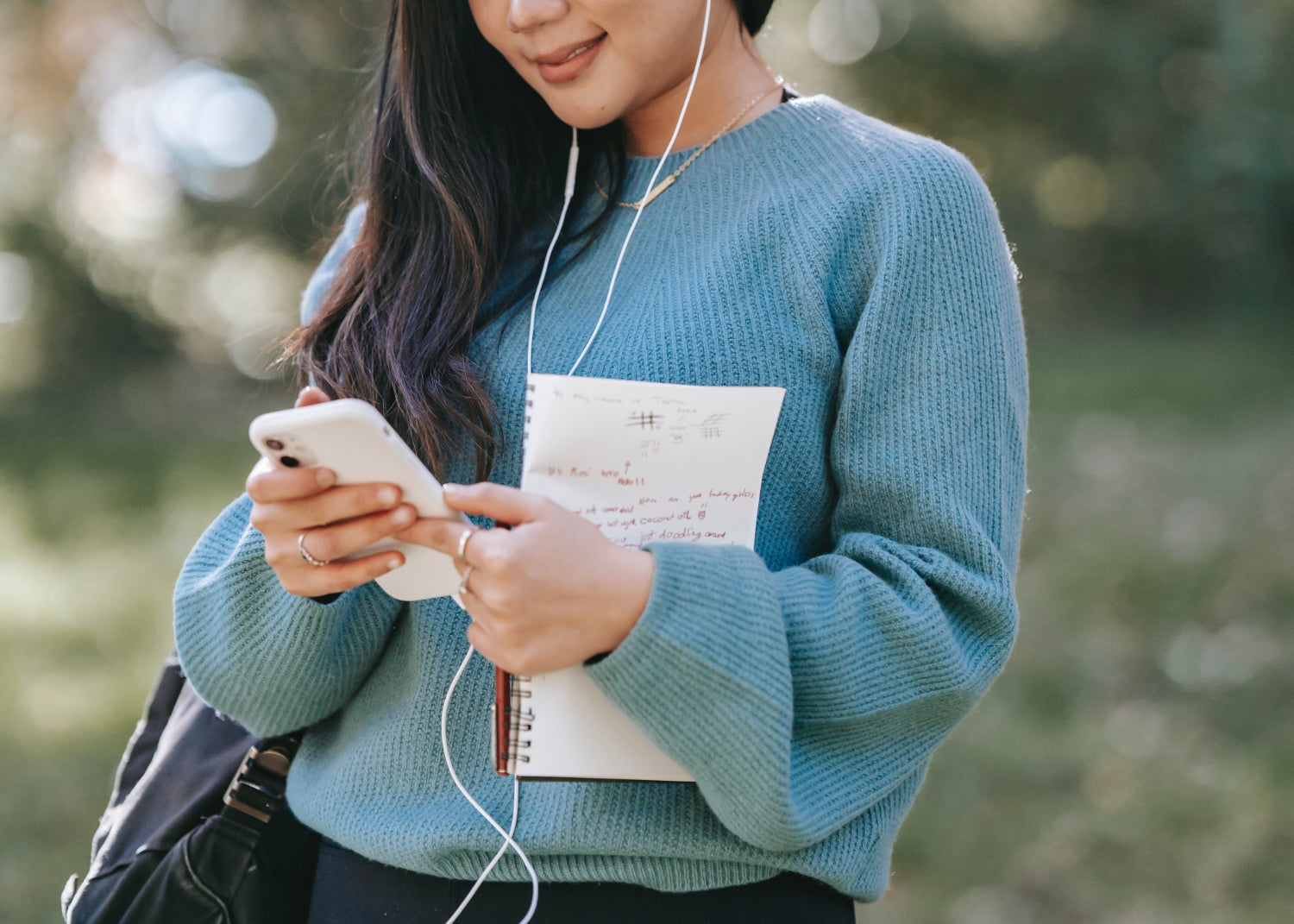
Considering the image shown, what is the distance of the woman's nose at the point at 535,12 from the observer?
116 cm

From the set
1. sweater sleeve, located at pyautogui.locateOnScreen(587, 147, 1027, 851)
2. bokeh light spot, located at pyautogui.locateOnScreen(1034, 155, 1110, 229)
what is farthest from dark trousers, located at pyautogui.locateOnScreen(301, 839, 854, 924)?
bokeh light spot, located at pyautogui.locateOnScreen(1034, 155, 1110, 229)

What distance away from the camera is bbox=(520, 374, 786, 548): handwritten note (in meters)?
0.96

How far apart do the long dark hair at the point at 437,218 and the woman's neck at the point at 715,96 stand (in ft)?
0.16

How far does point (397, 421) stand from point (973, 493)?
579 millimetres

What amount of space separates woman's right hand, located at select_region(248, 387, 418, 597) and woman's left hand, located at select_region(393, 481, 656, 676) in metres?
0.03

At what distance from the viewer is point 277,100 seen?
6.84m

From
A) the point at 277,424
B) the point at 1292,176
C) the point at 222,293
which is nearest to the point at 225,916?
the point at 277,424

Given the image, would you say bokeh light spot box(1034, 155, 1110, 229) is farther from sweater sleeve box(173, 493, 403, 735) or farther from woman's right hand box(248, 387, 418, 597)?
woman's right hand box(248, 387, 418, 597)

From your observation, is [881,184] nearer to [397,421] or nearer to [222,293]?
[397,421]

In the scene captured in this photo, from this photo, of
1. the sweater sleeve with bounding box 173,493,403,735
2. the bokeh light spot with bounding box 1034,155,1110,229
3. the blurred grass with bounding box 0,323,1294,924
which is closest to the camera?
the sweater sleeve with bounding box 173,493,403,735

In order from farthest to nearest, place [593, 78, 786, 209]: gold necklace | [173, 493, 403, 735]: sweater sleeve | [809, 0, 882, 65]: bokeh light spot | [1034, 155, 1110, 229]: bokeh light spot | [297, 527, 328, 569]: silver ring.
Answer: [1034, 155, 1110, 229]: bokeh light spot
[809, 0, 882, 65]: bokeh light spot
[593, 78, 786, 209]: gold necklace
[173, 493, 403, 735]: sweater sleeve
[297, 527, 328, 569]: silver ring

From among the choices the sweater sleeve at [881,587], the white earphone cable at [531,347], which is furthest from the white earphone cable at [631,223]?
the sweater sleeve at [881,587]

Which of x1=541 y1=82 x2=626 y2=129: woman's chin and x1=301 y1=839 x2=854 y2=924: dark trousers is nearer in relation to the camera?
x1=301 y1=839 x2=854 y2=924: dark trousers

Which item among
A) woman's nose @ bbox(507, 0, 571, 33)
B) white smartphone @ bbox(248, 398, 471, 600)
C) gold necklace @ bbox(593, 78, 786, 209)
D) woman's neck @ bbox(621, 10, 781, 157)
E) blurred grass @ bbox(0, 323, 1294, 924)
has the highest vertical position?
woman's nose @ bbox(507, 0, 571, 33)
